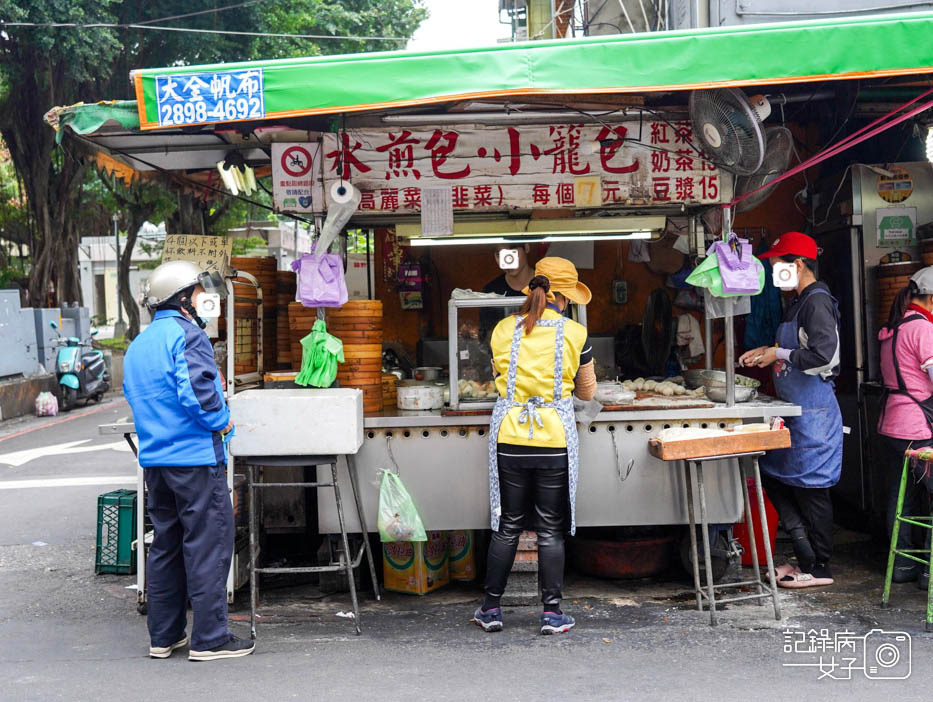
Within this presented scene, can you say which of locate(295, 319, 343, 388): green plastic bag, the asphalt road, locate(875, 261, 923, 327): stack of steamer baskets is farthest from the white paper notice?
locate(875, 261, 923, 327): stack of steamer baskets

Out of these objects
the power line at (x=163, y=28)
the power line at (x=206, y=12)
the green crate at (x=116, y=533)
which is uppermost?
the power line at (x=206, y=12)

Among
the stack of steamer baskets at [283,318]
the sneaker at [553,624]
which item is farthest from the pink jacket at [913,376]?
the stack of steamer baskets at [283,318]

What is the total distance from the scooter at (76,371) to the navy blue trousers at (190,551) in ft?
43.7

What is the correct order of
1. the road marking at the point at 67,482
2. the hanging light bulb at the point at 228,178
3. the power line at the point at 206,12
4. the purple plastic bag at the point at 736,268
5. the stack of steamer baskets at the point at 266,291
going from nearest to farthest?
1. the purple plastic bag at the point at 736,268
2. the stack of steamer baskets at the point at 266,291
3. the hanging light bulb at the point at 228,178
4. the road marking at the point at 67,482
5. the power line at the point at 206,12

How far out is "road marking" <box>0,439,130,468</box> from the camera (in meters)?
11.2

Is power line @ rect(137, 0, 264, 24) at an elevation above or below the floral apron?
above

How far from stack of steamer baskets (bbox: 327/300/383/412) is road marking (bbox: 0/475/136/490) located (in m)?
4.71

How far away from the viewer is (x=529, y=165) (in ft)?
18.6

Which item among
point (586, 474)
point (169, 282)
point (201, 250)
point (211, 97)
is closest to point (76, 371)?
point (201, 250)

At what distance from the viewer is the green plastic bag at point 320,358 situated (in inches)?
211

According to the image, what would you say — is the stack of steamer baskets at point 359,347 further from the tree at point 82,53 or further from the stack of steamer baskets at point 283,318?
the tree at point 82,53

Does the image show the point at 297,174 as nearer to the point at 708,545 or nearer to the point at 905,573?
the point at 708,545

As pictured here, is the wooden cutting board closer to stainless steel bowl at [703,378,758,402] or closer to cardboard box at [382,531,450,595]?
stainless steel bowl at [703,378,758,402]

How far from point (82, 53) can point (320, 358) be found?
39.2ft
